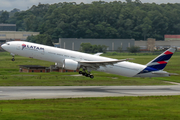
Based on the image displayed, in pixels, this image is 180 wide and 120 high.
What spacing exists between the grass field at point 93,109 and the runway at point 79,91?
11.3ft

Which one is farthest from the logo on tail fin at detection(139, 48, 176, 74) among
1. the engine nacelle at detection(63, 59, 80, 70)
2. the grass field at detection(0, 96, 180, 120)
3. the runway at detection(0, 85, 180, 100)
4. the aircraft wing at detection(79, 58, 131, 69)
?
the grass field at detection(0, 96, 180, 120)

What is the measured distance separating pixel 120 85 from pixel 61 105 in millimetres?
21704

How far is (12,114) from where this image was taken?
3122cm

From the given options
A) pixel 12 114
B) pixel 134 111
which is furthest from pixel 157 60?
pixel 12 114

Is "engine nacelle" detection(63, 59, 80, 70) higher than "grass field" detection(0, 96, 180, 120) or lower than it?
higher

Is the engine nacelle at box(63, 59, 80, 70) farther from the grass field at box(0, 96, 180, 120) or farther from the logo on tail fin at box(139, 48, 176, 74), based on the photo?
the logo on tail fin at box(139, 48, 176, 74)

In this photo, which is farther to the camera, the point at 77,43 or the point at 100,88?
the point at 77,43

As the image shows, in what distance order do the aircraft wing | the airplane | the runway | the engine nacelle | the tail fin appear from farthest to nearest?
the tail fin < the airplane < the aircraft wing < the engine nacelle < the runway

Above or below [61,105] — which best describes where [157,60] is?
above

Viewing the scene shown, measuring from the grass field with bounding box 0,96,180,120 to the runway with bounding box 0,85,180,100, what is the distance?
11.3ft

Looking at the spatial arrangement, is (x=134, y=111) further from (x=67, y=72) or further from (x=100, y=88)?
(x=67, y=72)

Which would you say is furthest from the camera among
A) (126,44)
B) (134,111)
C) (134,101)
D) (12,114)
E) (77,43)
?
(126,44)

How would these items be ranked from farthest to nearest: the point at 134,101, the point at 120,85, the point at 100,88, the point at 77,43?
the point at 77,43, the point at 120,85, the point at 100,88, the point at 134,101

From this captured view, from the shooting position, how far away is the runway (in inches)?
1668
